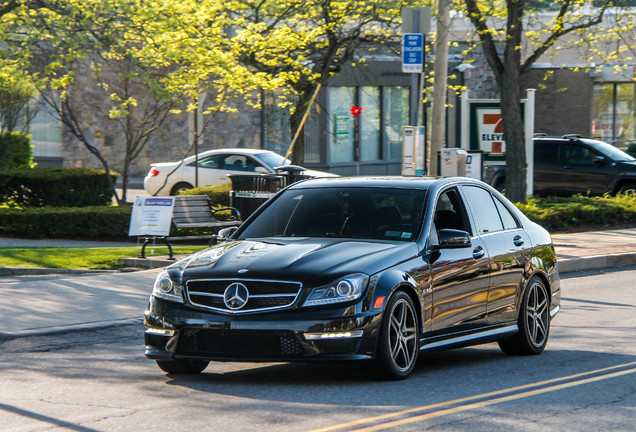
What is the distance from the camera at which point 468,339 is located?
27.8 feet

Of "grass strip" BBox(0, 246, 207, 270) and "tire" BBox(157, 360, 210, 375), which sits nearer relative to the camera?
"tire" BBox(157, 360, 210, 375)

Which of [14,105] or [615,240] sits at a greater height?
[14,105]

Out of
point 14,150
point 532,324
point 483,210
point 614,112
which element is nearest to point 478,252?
point 483,210

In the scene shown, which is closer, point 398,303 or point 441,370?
point 398,303

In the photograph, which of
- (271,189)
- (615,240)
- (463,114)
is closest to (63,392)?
(271,189)

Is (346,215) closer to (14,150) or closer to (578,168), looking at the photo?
(578,168)

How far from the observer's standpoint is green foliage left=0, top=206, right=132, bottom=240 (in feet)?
66.2

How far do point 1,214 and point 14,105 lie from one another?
10.5 m

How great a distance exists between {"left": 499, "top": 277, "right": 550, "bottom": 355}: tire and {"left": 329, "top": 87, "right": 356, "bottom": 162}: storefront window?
1134 inches

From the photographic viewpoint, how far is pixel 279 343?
7.12 metres

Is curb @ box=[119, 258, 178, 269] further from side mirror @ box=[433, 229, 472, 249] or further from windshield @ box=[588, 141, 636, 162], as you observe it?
windshield @ box=[588, 141, 636, 162]

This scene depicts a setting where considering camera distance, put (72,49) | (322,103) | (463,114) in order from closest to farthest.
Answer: (72,49) < (463,114) < (322,103)

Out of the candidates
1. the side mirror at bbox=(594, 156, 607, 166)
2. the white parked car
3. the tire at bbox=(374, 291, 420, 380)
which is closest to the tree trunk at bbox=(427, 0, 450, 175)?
the white parked car

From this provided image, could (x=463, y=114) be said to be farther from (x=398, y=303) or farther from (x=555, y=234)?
(x=398, y=303)
